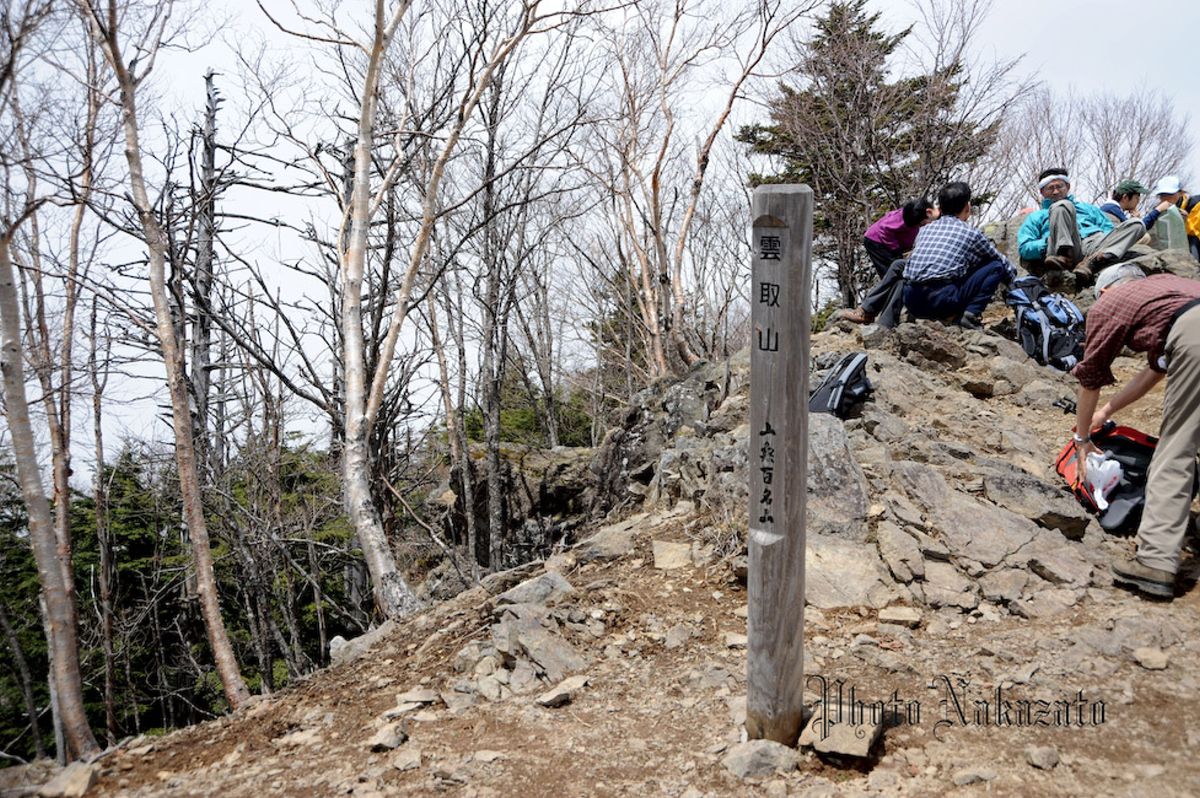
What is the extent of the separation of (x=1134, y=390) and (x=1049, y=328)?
12.6 feet

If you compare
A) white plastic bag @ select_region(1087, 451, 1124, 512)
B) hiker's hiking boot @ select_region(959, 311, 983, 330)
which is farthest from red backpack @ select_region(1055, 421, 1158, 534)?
hiker's hiking boot @ select_region(959, 311, 983, 330)

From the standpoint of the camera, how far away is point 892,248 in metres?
7.42

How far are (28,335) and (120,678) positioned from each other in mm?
8132

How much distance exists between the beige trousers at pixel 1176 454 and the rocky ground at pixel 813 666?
304 mm

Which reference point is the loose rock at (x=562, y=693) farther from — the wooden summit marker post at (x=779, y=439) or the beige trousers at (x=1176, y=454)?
the beige trousers at (x=1176, y=454)

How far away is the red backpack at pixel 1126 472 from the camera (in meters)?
4.16

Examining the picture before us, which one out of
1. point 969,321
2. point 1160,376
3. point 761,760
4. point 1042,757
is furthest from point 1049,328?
point 761,760

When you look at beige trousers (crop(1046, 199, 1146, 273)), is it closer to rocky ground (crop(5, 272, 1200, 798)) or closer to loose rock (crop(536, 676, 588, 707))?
rocky ground (crop(5, 272, 1200, 798))

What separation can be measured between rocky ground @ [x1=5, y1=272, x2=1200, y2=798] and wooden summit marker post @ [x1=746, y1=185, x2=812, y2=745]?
0.32 meters

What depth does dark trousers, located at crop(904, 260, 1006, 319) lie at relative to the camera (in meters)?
6.82

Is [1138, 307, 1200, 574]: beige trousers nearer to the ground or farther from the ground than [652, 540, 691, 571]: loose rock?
farther from the ground

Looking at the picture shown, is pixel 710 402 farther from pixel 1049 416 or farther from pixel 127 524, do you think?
pixel 127 524

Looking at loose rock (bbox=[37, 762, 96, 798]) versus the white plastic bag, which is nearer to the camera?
loose rock (bbox=[37, 762, 96, 798])

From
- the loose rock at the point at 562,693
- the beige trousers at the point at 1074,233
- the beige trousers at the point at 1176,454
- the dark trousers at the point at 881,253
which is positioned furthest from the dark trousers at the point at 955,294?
the loose rock at the point at 562,693
